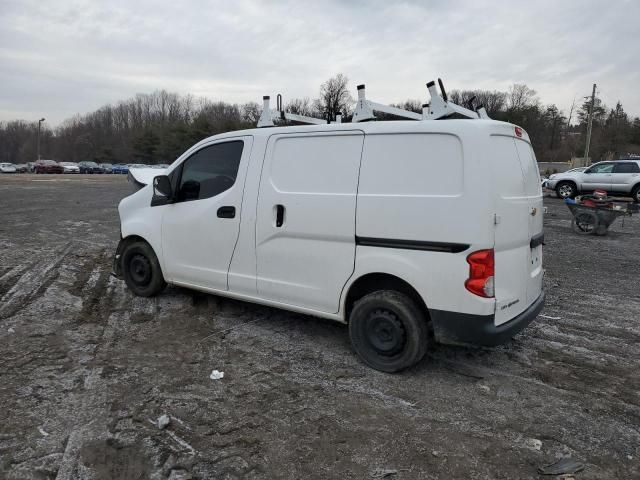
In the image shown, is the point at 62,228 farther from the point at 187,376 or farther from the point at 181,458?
the point at 181,458

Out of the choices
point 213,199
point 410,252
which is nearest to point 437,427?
point 410,252

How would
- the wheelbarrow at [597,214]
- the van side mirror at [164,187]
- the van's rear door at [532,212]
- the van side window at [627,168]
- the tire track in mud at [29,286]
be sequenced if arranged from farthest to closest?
the van side window at [627,168]
the wheelbarrow at [597,214]
the tire track in mud at [29,286]
the van side mirror at [164,187]
the van's rear door at [532,212]

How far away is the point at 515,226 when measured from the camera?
12.0 ft

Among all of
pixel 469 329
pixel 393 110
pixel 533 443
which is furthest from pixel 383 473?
pixel 393 110

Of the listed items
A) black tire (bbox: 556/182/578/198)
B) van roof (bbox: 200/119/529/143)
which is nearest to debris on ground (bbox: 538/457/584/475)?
van roof (bbox: 200/119/529/143)

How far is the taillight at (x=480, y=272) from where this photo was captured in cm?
340

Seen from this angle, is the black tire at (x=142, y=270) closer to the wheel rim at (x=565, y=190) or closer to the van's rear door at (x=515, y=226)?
the van's rear door at (x=515, y=226)

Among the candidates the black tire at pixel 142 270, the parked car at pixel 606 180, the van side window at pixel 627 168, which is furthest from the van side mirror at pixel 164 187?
the van side window at pixel 627 168

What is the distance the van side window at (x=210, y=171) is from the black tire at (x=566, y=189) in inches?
811

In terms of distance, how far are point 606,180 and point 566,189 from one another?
1768mm

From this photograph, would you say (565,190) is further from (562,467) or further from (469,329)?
(562,467)

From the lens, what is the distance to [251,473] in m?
2.68

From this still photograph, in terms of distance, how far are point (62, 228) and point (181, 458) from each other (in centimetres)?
1040

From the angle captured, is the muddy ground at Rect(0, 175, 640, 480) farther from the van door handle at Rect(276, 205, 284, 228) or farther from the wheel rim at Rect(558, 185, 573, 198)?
the wheel rim at Rect(558, 185, 573, 198)
